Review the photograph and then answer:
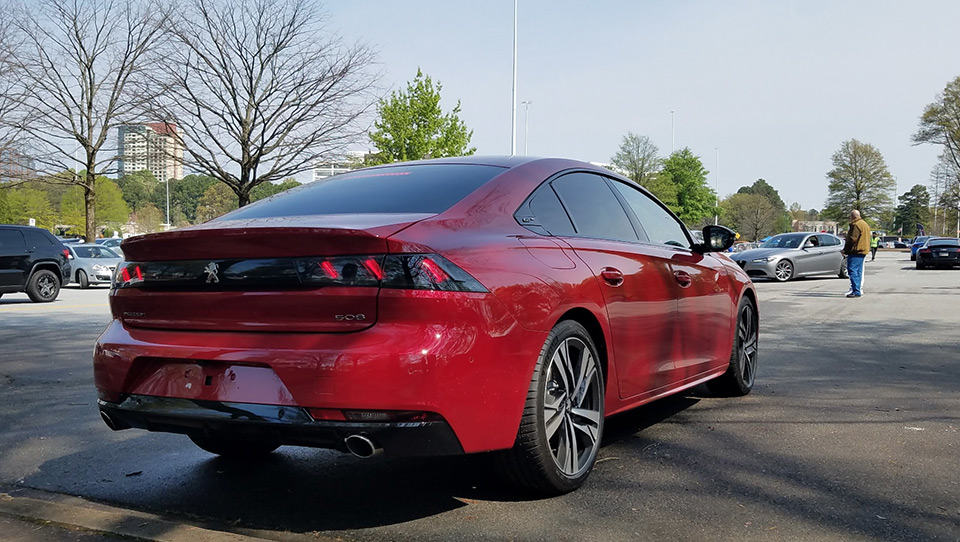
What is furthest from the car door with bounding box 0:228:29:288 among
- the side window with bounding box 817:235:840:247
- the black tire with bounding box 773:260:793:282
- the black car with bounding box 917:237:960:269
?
the black car with bounding box 917:237:960:269

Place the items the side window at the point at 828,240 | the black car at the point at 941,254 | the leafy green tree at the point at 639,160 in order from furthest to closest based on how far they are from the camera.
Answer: the leafy green tree at the point at 639,160 < the black car at the point at 941,254 < the side window at the point at 828,240

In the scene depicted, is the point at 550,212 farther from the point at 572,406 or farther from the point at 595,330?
the point at 572,406

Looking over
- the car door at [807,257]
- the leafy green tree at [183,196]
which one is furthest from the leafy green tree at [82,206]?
the car door at [807,257]

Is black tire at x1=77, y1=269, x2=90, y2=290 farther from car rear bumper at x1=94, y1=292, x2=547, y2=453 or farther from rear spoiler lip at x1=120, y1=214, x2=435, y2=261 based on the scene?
car rear bumper at x1=94, y1=292, x2=547, y2=453

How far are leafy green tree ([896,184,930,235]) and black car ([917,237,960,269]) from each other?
360 ft

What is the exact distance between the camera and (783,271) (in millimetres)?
23219

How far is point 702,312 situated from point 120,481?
3.30 metres

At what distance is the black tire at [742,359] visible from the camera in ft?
18.8

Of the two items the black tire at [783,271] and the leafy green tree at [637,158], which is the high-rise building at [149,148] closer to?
the black tire at [783,271]

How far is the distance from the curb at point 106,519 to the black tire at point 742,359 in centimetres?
367

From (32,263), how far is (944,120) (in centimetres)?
6662

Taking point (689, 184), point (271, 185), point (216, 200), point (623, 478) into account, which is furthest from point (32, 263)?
point (216, 200)

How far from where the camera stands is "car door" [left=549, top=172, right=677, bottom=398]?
13.1ft

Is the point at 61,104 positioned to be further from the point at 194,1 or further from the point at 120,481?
the point at 120,481
